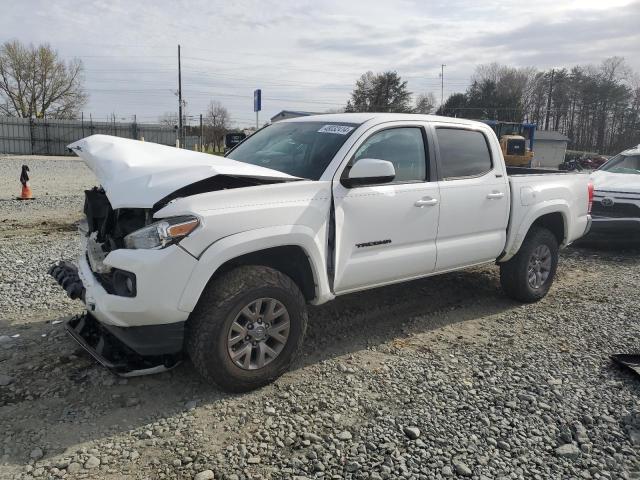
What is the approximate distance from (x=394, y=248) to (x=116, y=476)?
2.59 metres

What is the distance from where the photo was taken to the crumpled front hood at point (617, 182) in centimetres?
875

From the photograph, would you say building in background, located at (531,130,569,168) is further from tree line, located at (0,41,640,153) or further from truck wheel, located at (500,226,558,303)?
truck wheel, located at (500,226,558,303)

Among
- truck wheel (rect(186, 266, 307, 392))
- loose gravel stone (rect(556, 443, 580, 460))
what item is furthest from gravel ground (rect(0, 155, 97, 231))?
loose gravel stone (rect(556, 443, 580, 460))

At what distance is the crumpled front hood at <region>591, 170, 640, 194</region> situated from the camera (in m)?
8.75

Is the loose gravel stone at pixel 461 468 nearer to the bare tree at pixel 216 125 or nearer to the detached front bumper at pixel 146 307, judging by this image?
the detached front bumper at pixel 146 307

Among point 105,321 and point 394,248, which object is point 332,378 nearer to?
point 394,248

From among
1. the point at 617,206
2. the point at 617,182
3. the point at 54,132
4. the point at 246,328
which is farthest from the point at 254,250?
the point at 54,132

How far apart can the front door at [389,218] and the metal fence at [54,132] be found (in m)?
38.5

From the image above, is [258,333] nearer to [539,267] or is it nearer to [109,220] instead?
[109,220]

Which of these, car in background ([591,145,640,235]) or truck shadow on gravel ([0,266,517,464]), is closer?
truck shadow on gravel ([0,266,517,464])

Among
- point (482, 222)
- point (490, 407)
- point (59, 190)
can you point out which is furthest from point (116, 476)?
point (59, 190)

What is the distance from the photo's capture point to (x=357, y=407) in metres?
3.62

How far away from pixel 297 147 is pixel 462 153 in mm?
1648

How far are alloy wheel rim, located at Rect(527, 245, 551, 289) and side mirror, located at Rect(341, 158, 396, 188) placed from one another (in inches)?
101
